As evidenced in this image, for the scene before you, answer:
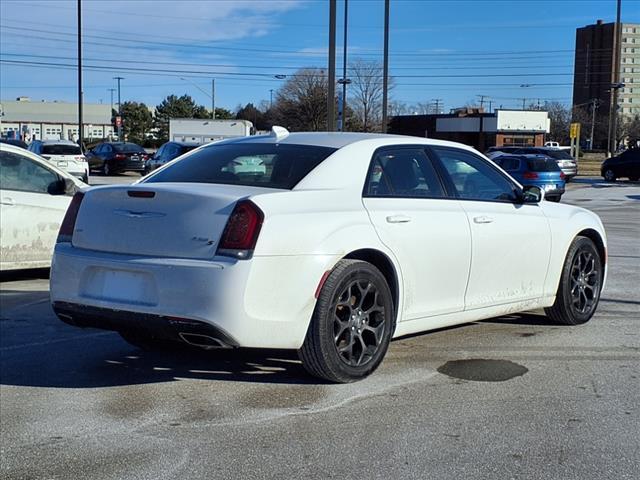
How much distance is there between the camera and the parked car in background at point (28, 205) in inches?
352

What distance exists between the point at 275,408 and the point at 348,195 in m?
1.45

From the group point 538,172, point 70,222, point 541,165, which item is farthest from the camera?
point 541,165

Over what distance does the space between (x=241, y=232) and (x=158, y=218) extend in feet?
1.90

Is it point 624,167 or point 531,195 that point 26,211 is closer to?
point 531,195

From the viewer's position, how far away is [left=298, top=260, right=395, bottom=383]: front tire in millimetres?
4859

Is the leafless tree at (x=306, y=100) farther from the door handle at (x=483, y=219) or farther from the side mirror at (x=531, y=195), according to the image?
the door handle at (x=483, y=219)

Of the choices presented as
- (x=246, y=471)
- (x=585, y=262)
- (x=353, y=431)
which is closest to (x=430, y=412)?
(x=353, y=431)

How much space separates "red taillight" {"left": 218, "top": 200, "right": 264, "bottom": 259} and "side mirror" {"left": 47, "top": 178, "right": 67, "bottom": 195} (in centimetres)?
537

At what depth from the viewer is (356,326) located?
202 inches

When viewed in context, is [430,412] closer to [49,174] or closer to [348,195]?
[348,195]

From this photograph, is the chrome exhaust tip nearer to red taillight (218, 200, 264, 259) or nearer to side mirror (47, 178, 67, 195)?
red taillight (218, 200, 264, 259)

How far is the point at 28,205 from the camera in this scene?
29.7ft

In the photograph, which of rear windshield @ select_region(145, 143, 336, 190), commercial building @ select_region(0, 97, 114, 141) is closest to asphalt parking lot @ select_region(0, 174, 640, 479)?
rear windshield @ select_region(145, 143, 336, 190)

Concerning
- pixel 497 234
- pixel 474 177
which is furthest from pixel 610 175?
pixel 497 234
